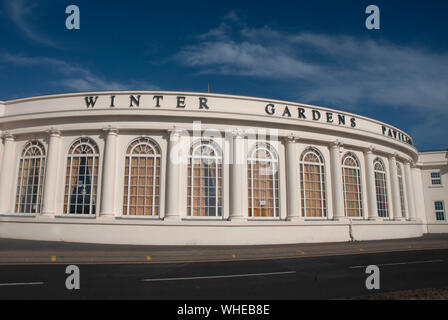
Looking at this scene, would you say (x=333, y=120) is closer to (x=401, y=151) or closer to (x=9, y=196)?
(x=401, y=151)

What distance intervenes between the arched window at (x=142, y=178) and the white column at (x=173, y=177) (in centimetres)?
83

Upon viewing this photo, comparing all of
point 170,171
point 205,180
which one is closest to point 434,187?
point 205,180

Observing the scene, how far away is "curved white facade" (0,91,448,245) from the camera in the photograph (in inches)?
663

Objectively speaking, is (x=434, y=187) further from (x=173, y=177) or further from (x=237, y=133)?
(x=173, y=177)

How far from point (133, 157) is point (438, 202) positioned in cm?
2784

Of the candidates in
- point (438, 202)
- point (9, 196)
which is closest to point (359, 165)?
point (438, 202)

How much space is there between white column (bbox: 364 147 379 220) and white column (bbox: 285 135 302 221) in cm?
597

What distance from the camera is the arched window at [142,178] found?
57.1 ft

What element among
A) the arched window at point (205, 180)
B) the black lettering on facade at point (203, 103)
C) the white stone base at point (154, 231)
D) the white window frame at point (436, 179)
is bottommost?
the white stone base at point (154, 231)

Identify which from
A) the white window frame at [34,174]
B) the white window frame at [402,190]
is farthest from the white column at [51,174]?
the white window frame at [402,190]

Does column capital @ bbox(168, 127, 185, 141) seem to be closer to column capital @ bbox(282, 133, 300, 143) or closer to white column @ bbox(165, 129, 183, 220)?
white column @ bbox(165, 129, 183, 220)

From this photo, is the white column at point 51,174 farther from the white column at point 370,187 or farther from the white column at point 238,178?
the white column at point 370,187

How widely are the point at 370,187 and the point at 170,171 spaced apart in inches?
542

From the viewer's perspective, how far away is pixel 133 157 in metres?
18.0
